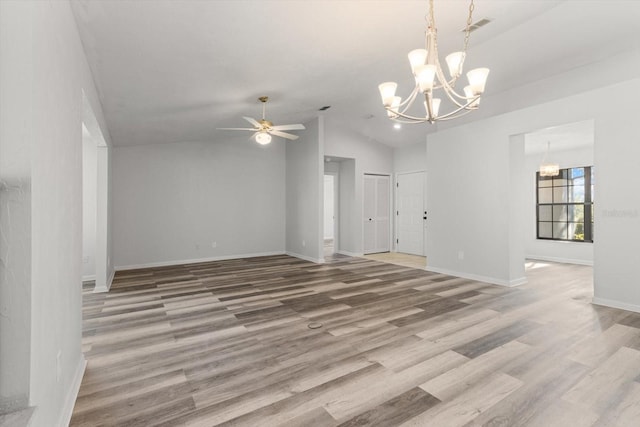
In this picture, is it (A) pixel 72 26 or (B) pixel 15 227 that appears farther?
(A) pixel 72 26

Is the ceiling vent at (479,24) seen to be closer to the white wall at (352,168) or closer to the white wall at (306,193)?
the white wall at (306,193)

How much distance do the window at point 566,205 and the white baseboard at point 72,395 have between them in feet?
28.5

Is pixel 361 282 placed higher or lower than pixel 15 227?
lower

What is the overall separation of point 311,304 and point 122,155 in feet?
16.9

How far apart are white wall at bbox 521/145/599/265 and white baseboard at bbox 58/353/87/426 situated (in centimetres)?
766

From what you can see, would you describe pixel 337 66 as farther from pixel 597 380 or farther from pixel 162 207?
pixel 162 207

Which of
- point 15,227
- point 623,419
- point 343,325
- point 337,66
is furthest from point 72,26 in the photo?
point 623,419

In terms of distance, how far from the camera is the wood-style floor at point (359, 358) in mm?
1899

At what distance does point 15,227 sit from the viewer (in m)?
1.14

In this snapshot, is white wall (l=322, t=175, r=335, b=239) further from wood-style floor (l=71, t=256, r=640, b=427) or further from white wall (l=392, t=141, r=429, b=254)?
wood-style floor (l=71, t=256, r=640, b=427)

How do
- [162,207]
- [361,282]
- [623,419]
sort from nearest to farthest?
[623,419], [361,282], [162,207]

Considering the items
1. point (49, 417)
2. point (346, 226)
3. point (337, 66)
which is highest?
point (337, 66)

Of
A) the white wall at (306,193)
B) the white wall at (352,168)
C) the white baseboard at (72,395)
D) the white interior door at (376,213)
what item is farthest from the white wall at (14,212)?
the white interior door at (376,213)

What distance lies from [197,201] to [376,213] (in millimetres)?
4618
